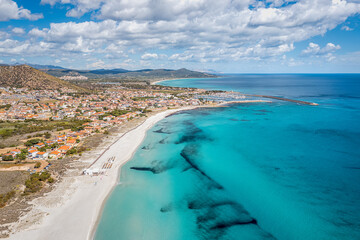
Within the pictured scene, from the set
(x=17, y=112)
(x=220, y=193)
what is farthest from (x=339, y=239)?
(x=17, y=112)

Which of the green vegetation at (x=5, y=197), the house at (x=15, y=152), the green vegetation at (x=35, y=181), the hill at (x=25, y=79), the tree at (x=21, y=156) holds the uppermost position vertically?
the hill at (x=25, y=79)

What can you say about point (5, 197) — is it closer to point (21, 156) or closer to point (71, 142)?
point (21, 156)

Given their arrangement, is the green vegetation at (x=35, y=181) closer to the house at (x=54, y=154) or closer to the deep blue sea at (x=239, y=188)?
the house at (x=54, y=154)

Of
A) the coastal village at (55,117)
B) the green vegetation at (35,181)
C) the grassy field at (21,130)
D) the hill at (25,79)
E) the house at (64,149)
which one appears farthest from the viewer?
the hill at (25,79)

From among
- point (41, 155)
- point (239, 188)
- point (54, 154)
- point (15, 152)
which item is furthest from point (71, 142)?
point (239, 188)

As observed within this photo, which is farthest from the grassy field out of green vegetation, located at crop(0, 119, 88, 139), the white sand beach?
the white sand beach

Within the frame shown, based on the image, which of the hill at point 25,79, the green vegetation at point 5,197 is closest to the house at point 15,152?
the green vegetation at point 5,197
